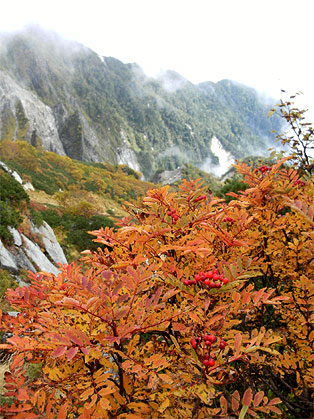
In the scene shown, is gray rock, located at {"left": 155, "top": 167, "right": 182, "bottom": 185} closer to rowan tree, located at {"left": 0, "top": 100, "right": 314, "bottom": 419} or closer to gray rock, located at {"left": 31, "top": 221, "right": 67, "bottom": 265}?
gray rock, located at {"left": 31, "top": 221, "right": 67, "bottom": 265}

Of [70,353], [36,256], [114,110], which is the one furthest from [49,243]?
[114,110]

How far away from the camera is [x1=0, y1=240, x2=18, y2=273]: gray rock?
210 inches

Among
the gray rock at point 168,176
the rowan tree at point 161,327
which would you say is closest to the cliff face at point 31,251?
the rowan tree at point 161,327

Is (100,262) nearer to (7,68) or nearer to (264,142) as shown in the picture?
(7,68)

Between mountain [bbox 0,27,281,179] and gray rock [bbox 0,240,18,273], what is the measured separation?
172 ft

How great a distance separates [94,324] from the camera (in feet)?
3.20

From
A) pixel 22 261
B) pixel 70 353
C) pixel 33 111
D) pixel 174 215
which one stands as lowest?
pixel 33 111

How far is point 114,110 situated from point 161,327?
9492 cm

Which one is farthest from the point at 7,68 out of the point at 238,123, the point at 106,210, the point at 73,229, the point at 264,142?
the point at 264,142

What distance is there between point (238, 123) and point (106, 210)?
12421 centimetres

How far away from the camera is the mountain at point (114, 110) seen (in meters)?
58.2

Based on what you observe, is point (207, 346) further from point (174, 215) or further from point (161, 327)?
point (174, 215)

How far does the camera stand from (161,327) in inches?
36.6

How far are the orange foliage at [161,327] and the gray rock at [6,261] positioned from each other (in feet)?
15.1
